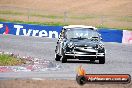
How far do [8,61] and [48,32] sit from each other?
2002 centimetres

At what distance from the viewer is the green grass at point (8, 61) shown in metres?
23.1

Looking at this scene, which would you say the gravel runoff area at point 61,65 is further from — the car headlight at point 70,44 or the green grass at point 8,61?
the green grass at point 8,61

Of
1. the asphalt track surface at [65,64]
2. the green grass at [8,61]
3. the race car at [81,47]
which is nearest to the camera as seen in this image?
the asphalt track surface at [65,64]

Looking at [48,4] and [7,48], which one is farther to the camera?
[48,4]

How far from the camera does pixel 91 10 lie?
77312 millimetres

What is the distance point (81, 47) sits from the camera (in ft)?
79.6

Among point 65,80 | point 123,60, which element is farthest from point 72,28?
point 65,80

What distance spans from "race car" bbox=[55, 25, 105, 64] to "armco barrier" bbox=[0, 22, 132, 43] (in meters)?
15.4

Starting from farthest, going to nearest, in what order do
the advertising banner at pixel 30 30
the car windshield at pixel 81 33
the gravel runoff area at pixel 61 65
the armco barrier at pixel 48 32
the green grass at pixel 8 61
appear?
the advertising banner at pixel 30 30
the armco barrier at pixel 48 32
the car windshield at pixel 81 33
the green grass at pixel 8 61
the gravel runoff area at pixel 61 65

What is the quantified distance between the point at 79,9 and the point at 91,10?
2792 millimetres

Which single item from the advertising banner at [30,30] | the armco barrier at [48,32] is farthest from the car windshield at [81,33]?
the advertising banner at [30,30]

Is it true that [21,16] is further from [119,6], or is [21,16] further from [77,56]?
[77,56]

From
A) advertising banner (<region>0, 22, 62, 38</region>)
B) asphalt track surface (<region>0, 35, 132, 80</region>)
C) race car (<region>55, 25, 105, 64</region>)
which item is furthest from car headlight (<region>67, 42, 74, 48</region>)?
advertising banner (<region>0, 22, 62, 38</region>)

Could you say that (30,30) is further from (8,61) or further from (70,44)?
(8,61)
